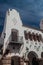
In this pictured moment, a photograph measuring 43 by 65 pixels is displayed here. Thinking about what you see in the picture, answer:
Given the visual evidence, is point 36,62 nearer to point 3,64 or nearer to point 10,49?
point 10,49

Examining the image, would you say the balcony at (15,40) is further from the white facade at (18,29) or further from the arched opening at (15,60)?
the arched opening at (15,60)

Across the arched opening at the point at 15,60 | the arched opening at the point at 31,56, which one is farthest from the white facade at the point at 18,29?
the arched opening at the point at 15,60

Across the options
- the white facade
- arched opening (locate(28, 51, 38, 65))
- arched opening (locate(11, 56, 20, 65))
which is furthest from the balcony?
arched opening (locate(11, 56, 20, 65))

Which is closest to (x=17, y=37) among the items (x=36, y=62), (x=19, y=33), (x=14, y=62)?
(x=19, y=33)

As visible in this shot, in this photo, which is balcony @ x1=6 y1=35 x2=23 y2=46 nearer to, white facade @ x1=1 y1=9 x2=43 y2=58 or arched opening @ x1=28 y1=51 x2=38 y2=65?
white facade @ x1=1 y1=9 x2=43 y2=58

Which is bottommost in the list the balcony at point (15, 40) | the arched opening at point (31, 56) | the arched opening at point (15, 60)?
the arched opening at point (15, 60)

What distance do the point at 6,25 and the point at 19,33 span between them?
7.72 feet

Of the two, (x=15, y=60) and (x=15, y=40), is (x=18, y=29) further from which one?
(x=15, y=60)

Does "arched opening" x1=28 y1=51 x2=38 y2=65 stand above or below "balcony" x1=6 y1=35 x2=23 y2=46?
below

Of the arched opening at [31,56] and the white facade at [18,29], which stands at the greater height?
the white facade at [18,29]

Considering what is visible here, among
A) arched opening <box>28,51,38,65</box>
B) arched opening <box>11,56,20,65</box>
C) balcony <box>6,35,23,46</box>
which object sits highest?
balcony <box>6,35,23,46</box>

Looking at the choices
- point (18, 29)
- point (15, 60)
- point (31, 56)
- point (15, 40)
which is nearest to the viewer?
point (15, 60)

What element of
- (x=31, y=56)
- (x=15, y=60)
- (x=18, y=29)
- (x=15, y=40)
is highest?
(x=18, y=29)

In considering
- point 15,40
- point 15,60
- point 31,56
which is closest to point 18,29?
point 15,40
